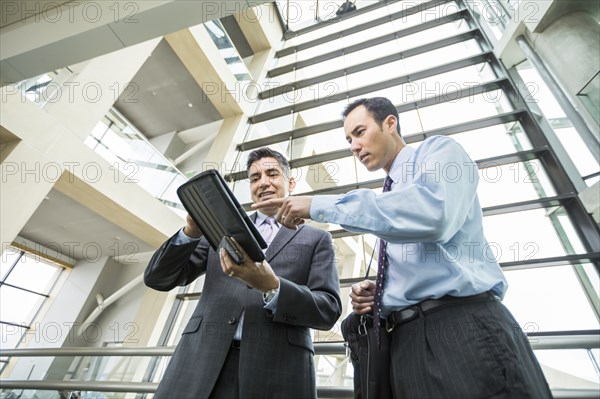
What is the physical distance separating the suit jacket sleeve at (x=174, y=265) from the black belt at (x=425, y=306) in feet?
3.05

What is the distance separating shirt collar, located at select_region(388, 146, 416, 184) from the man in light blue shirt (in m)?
0.08

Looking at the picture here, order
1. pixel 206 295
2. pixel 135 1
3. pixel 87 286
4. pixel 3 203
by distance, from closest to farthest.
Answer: pixel 206 295, pixel 135 1, pixel 3 203, pixel 87 286

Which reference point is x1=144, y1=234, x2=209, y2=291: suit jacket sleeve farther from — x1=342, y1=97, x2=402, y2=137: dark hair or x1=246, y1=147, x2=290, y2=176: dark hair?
x1=342, y1=97, x2=402, y2=137: dark hair

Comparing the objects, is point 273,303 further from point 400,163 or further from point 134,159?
point 134,159

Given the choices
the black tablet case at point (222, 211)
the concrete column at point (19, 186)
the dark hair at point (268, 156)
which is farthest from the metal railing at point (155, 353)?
the concrete column at point (19, 186)

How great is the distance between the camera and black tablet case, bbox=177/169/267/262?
3.18 feet

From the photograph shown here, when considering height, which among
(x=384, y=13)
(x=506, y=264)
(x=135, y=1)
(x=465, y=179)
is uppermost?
(x=384, y=13)

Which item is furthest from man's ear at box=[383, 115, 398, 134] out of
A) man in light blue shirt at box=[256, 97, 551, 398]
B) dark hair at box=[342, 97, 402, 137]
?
man in light blue shirt at box=[256, 97, 551, 398]

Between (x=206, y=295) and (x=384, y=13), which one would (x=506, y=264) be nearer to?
(x=206, y=295)

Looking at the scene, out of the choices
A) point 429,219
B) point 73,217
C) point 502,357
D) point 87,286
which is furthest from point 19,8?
point 87,286

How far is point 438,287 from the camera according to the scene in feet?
3.17

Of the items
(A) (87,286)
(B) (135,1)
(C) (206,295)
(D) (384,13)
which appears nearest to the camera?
(C) (206,295)

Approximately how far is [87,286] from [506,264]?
1194cm

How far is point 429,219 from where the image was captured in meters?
0.88
